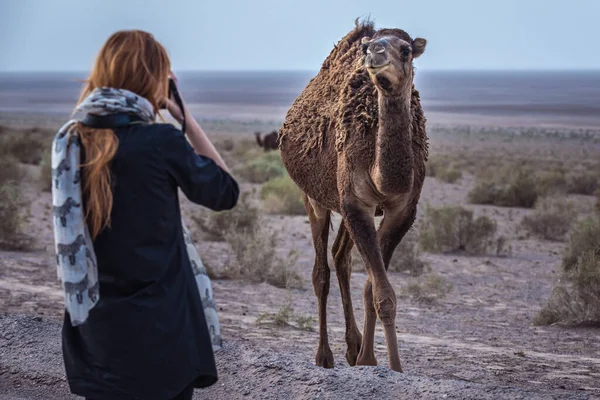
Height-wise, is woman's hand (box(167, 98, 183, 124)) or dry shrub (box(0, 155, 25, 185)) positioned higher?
woman's hand (box(167, 98, 183, 124))

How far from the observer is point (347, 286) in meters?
9.06

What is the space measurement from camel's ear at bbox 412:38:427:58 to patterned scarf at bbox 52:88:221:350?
3.64 m

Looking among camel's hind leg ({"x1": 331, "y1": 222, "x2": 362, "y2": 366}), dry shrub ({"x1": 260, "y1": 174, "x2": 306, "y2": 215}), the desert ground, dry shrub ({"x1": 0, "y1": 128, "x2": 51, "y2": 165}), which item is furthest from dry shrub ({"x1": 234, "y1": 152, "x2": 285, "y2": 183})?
camel's hind leg ({"x1": 331, "y1": 222, "x2": 362, "y2": 366})

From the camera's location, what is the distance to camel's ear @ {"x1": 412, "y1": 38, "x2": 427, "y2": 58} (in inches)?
293

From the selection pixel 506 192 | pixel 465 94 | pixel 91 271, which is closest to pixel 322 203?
pixel 91 271

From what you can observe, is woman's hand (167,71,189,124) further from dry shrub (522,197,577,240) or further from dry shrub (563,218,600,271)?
dry shrub (522,197,577,240)

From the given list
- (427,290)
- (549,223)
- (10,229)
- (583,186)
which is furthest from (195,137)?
(583,186)

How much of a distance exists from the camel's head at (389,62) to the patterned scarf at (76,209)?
9.87 ft

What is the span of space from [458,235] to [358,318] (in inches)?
239

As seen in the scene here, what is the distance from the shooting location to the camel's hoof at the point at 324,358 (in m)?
8.77

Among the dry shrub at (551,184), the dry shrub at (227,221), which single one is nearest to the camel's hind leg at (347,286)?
the dry shrub at (227,221)

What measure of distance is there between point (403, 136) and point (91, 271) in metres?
3.44

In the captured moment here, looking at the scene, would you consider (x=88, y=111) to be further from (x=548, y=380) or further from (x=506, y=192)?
(x=506, y=192)

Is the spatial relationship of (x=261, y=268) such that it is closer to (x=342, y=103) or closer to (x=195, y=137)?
(x=342, y=103)
